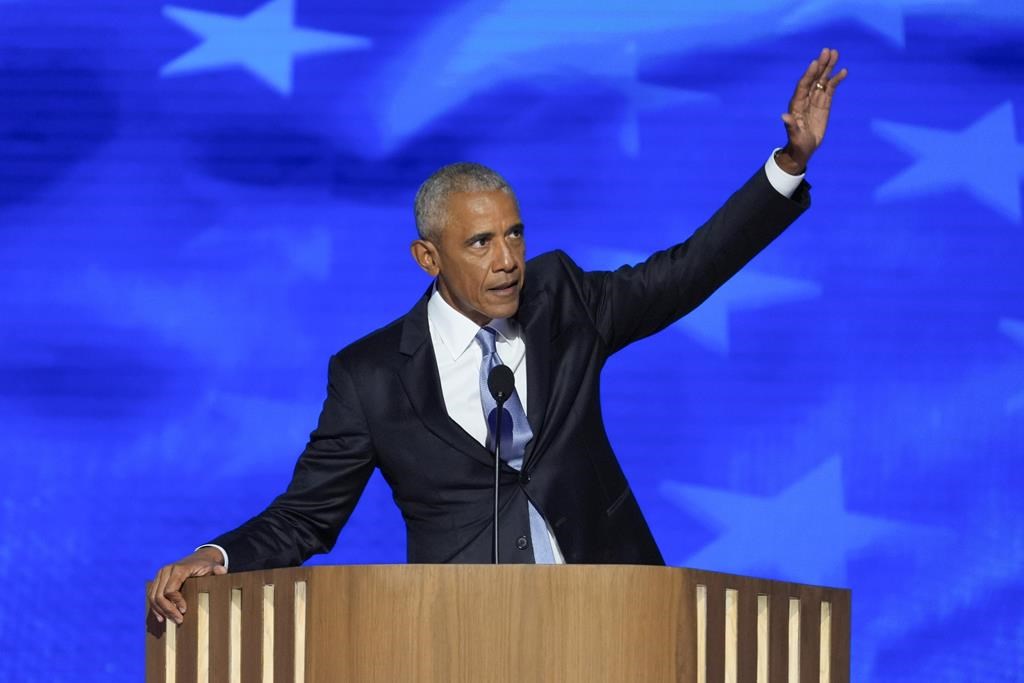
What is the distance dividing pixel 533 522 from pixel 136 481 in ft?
5.19

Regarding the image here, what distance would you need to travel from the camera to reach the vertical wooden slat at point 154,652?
2.43 m

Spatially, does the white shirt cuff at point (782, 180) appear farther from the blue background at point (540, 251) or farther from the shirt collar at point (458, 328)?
the blue background at point (540, 251)

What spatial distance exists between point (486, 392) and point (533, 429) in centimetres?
10

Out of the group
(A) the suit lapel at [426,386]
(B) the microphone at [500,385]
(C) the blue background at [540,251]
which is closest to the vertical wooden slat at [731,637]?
(B) the microphone at [500,385]

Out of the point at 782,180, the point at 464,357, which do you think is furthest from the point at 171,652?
the point at 782,180

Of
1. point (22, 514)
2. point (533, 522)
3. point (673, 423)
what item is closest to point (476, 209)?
point (533, 522)

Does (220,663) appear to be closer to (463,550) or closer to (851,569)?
(463,550)

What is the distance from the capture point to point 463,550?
8.98 feet

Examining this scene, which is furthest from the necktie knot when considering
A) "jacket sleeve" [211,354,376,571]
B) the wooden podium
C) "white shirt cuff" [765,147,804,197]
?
the wooden podium

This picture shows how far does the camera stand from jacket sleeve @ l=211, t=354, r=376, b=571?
276cm

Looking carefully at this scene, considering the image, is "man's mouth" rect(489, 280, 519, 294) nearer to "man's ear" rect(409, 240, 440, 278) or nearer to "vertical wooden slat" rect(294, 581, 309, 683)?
"man's ear" rect(409, 240, 440, 278)

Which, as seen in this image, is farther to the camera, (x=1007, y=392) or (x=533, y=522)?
(x=1007, y=392)

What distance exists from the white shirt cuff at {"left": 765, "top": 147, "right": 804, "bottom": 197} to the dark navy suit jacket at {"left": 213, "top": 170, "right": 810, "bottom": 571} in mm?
13

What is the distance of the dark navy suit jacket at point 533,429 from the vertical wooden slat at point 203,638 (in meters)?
0.23
